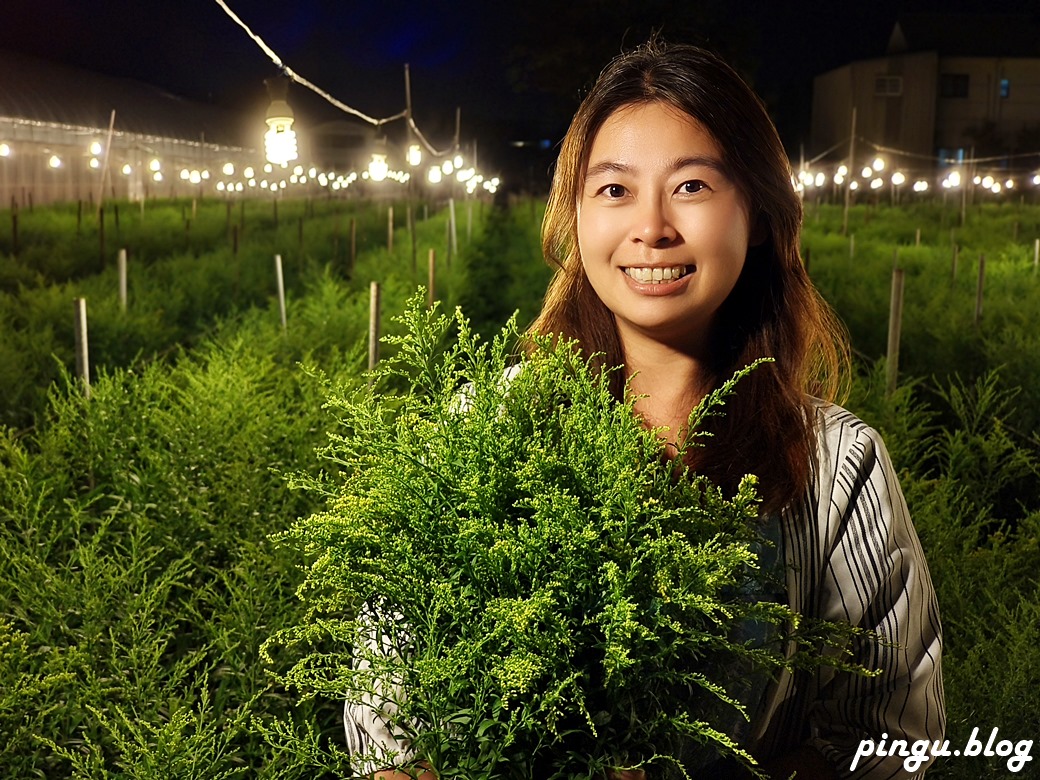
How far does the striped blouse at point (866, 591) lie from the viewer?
5.04 feet

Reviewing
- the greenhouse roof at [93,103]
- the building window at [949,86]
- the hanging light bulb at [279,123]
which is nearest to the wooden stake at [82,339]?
the hanging light bulb at [279,123]

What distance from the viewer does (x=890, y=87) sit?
141 feet

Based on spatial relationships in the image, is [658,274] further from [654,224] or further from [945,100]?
[945,100]

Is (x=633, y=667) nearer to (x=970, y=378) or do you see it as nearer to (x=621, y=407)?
(x=621, y=407)

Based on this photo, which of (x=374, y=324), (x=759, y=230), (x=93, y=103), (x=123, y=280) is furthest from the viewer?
(x=93, y=103)

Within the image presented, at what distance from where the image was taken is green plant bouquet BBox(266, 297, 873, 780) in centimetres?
113

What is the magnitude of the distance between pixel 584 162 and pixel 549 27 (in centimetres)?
3688

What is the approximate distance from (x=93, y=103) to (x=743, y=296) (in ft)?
94.0

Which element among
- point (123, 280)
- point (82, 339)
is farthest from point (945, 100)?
point (82, 339)

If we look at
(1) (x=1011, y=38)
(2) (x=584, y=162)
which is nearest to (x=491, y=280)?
(2) (x=584, y=162)

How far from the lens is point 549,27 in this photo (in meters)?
36.6

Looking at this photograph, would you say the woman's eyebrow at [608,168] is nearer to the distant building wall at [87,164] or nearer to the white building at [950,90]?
the distant building wall at [87,164]

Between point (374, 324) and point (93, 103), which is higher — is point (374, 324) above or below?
below

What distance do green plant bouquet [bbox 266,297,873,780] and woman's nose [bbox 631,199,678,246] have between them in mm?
272
